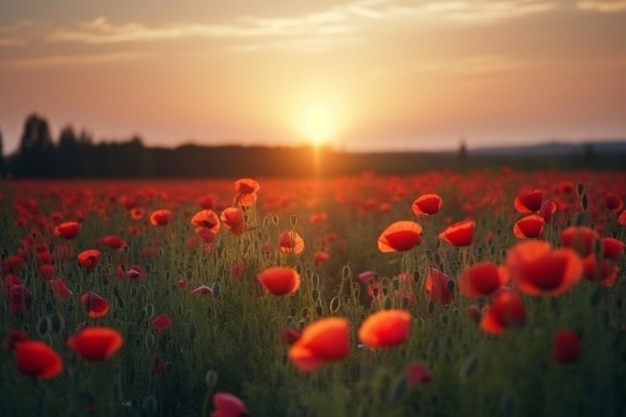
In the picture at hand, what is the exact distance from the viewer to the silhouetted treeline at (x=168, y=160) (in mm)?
32938

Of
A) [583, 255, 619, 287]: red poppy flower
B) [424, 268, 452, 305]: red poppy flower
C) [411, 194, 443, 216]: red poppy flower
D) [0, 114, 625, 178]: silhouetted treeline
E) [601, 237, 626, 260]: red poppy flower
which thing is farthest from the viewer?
[0, 114, 625, 178]: silhouetted treeline

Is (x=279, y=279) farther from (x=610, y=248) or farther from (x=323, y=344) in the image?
(x=610, y=248)

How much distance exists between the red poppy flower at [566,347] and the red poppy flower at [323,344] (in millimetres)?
602

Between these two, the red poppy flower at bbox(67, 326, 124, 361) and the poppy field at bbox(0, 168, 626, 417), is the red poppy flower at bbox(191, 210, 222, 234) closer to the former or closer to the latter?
the poppy field at bbox(0, 168, 626, 417)

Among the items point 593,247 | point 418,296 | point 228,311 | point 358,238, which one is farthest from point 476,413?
point 358,238

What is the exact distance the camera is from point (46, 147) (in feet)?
112

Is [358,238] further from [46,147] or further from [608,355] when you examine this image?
[46,147]

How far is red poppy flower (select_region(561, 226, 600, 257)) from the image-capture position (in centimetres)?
304

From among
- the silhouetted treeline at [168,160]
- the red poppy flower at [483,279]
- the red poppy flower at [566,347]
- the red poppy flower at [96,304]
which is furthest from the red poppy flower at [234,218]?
the silhouetted treeline at [168,160]

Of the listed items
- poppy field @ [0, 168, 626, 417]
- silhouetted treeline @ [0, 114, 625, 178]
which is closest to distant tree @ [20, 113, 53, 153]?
silhouetted treeline @ [0, 114, 625, 178]

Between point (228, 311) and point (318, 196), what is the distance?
835 centimetres

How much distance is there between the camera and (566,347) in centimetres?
256

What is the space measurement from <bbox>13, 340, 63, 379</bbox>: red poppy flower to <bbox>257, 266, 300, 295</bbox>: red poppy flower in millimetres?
821

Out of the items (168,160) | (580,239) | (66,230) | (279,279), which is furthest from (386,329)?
(168,160)
